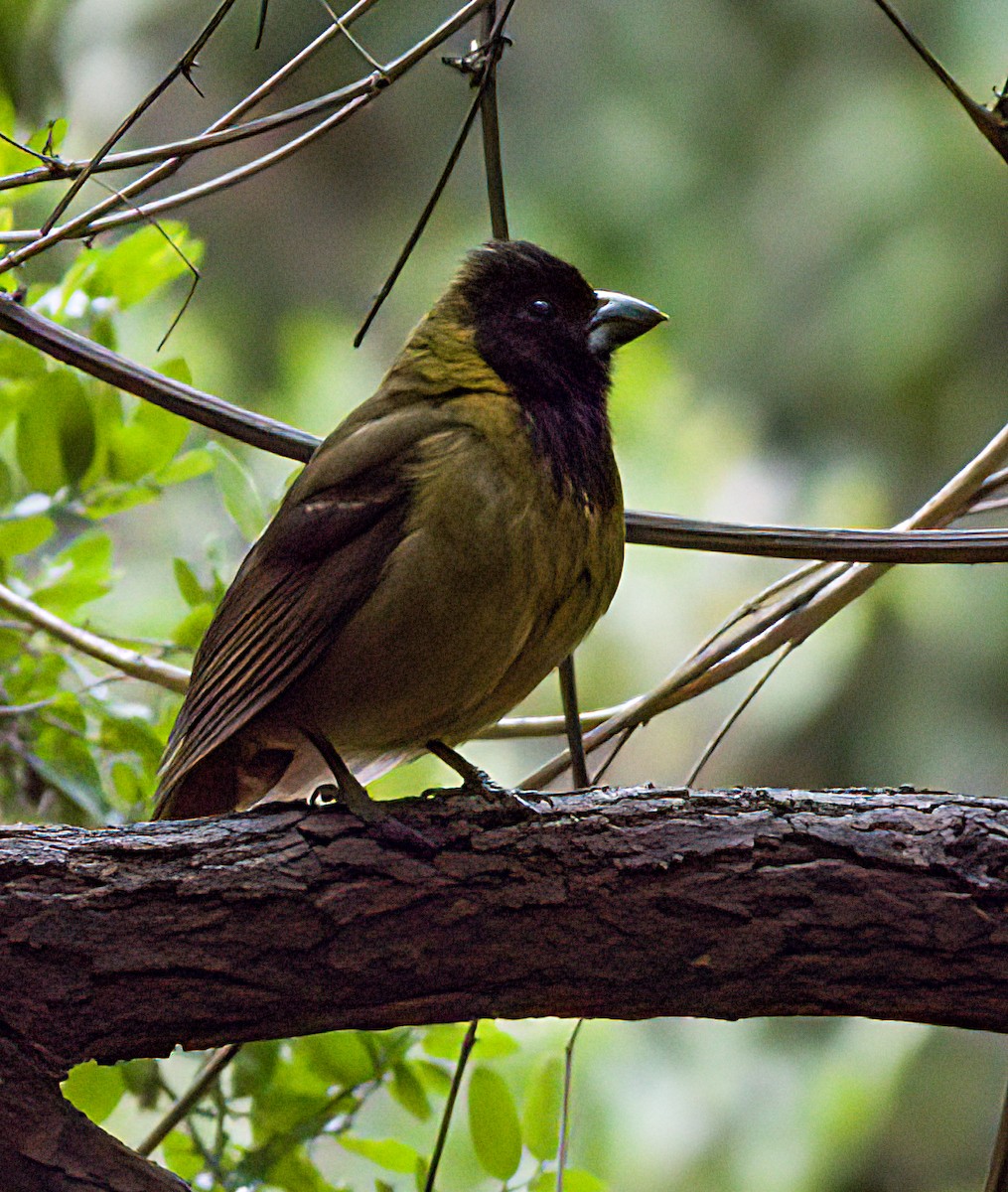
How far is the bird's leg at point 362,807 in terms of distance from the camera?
211 centimetres

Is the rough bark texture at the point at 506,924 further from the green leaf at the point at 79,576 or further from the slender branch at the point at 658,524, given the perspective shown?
the green leaf at the point at 79,576

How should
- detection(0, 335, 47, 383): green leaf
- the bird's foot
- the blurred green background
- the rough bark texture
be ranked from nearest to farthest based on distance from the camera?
the rough bark texture → the bird's foot → detection(0, 335, 47, 383): green leaf → the blurred green background

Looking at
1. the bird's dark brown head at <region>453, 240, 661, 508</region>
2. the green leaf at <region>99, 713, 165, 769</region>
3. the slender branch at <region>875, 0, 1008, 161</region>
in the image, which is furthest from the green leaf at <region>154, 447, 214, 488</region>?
the slender branch at <region>875, 0, 1008, 161</region>

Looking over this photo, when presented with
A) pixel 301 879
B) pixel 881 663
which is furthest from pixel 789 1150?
pixel 301 879

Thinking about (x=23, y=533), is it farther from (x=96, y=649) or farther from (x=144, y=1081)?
(x=144, y=1081)

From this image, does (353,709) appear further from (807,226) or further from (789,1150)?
(807,226)

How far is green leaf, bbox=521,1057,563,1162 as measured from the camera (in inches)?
101

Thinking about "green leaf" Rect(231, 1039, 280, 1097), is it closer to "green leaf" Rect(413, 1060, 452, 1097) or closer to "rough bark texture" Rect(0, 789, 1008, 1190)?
"green leaf" Rect(413, 1060, 452, 1097)

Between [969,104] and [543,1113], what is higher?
[969,104]

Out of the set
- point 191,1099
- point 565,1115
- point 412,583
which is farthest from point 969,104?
point 191,1099

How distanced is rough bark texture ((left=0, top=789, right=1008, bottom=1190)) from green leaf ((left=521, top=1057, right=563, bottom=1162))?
0.61 meters

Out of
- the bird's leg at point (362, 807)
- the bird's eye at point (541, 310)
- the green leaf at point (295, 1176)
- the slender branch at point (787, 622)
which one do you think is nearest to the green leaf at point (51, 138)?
the bird's eye at point (541, 310)

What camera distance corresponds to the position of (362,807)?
2236 mm

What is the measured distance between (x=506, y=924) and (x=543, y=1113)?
71 centimetres
